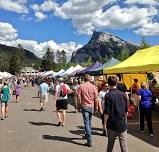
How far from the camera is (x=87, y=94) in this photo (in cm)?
1075

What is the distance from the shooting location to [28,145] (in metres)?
10.7

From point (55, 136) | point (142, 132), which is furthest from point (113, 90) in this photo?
point (142, 132)

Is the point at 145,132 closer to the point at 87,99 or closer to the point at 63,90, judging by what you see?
the point at 87,99

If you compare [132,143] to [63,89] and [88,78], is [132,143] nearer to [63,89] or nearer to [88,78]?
A: [88,78]

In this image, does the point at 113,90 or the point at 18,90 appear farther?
the point at 18,90

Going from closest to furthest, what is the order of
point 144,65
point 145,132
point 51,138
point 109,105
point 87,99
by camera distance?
point 109,105
point 87,99
point 51,138
point 145,132
point 144,65

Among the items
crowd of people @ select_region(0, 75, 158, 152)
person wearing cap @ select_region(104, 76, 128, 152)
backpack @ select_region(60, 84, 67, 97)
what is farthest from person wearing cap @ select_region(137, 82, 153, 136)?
person wearing cap @ select_region(104, 76, 128, 152)

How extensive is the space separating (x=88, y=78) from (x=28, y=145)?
238 centimetres

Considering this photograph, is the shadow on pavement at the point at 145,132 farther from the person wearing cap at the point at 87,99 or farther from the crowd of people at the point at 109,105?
the person wearing cap at the point at 87,99

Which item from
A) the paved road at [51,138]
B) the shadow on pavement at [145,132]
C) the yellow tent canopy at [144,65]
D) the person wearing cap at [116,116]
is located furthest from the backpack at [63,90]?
the person wearing cap at [116,116]

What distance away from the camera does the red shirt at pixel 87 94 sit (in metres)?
10.7

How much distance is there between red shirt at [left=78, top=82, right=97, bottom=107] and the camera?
421 inches

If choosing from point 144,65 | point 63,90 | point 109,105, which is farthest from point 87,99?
point 144,65

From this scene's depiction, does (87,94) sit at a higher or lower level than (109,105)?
higher
